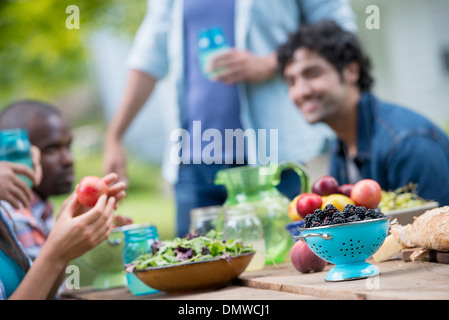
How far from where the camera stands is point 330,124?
3.13m

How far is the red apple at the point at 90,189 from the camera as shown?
1.80 m

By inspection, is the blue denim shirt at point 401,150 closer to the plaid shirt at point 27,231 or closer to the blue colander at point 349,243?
the blue colander at point 349,243

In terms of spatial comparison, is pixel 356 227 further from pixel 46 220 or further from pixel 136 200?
pixel 136 200

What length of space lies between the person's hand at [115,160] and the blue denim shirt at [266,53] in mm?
234

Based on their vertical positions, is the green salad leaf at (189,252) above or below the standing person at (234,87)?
below

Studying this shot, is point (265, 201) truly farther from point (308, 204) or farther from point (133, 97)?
point (133, 97)

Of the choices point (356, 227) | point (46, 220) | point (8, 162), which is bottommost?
point (46, 220)

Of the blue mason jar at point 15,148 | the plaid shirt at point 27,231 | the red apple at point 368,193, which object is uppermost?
the blue mason jar at point 15,148

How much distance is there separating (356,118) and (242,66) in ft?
1.91

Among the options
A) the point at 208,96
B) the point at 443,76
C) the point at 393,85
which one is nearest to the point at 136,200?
the point at 393,85

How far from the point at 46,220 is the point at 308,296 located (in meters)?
1.95

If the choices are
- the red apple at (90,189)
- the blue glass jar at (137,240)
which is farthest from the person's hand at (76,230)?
the blue glass jar at (137,240)

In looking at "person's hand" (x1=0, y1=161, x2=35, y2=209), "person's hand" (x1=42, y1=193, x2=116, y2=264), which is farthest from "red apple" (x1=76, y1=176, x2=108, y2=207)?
"person's hand" (x1=0, y1=161, x2=35, y2=209)

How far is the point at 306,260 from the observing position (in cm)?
172
